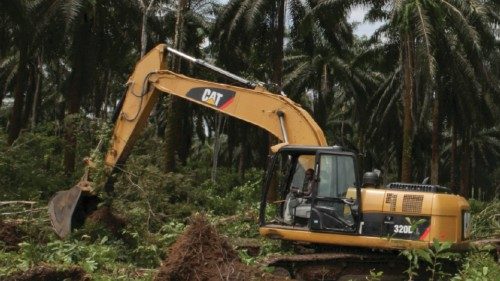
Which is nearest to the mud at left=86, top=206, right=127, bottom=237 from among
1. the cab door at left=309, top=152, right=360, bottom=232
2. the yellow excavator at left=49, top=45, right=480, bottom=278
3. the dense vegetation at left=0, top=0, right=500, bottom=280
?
the dense vegetation at left=0, top=0, right=500, bottom=280

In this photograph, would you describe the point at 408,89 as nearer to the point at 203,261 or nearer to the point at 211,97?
the point at 211,97

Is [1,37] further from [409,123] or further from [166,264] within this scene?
[166,264]

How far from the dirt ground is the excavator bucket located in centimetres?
428

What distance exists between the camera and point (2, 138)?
19.6m

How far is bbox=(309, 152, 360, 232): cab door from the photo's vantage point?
34.4 ft

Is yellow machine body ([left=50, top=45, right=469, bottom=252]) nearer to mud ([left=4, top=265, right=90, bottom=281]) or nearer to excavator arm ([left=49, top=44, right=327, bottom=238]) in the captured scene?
excavator arm ([left=49, top=44, right=327, bottom=238])

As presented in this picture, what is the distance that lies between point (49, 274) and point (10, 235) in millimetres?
3458

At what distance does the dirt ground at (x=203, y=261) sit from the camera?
26.9 feet

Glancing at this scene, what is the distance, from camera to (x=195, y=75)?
102ft

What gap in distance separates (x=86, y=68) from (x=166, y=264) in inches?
673

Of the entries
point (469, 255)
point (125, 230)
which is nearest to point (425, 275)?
point (469, 255)

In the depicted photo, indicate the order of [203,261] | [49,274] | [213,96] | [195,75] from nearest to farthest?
1. [203,261]
2. [49,274]
3. [213,96]
4. [195,75]

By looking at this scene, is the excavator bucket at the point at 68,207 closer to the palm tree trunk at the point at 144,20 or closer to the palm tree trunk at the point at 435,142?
the palm tree trunk at the point at 144,20

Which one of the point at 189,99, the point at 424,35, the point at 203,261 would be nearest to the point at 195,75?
the point at 424,35
